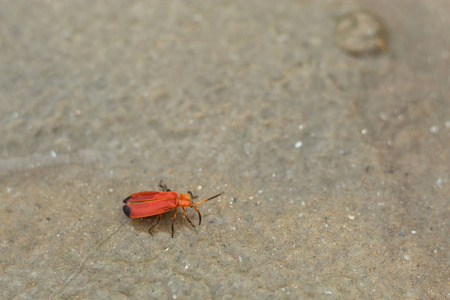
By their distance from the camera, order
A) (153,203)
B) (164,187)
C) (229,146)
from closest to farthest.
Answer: (153,203), (164,187), (229,146)

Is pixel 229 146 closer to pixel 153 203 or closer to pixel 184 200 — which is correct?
pixel 184 200

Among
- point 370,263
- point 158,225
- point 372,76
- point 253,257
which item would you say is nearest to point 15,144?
point 158,225

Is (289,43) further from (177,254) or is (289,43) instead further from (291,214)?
(177,254)

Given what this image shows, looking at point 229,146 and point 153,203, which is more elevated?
point 153,203

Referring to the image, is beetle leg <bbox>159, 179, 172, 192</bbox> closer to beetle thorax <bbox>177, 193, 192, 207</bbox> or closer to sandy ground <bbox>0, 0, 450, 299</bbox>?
sandy ground <bbox>0, 0, 450, 299</bbox>

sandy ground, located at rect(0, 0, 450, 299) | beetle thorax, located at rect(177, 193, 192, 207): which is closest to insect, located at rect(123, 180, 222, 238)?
beetle thorax, located at rect(177, 193, 192, 207)

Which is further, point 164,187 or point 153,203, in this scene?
point 164,187

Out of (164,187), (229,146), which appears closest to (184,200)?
(164,187)
